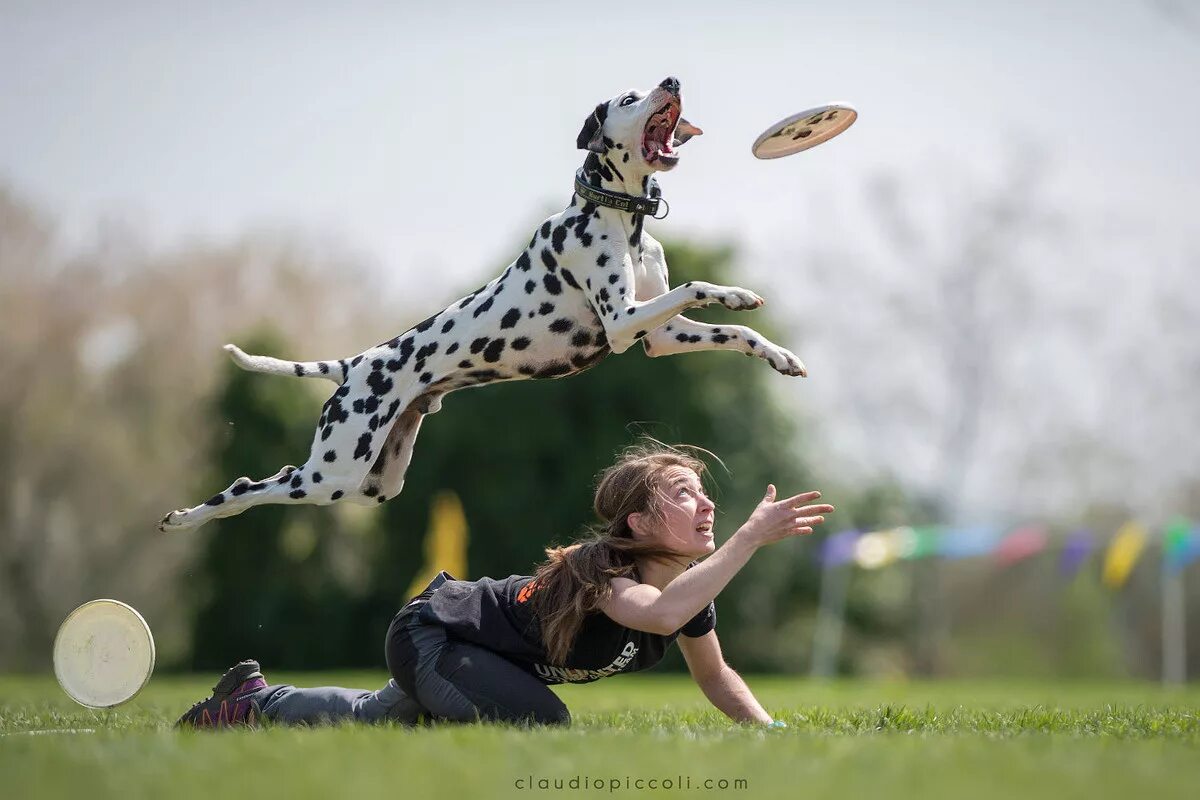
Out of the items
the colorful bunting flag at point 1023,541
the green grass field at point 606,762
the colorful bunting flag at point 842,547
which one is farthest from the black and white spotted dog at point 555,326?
the colorful bunting flag at point 842,547

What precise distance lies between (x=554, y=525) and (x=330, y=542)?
399 cm

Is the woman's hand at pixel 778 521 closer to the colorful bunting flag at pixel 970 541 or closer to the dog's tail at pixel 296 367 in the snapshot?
the dog's tail at pixel 296 367

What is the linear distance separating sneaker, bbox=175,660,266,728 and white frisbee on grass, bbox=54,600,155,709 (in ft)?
1.99

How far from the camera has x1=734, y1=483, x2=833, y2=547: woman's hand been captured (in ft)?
13.9

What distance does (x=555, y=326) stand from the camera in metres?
5.42

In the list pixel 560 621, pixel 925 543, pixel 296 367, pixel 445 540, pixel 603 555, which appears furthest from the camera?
pixel 925 543

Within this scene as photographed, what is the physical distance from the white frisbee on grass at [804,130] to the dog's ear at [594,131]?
2.21 ft

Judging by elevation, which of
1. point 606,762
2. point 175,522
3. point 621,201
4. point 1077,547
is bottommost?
point 1077,547

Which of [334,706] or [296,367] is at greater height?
[296,367]

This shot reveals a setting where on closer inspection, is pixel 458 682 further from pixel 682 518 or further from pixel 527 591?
pixel 682 518

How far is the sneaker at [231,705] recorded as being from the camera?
5.11 m

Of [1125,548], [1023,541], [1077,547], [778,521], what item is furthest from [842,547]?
[778,521]

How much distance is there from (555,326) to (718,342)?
0.70 m

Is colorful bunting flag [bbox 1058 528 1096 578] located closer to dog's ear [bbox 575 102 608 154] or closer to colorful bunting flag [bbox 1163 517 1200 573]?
colorful bunting flag [bbox 1163 517 1200 573]
